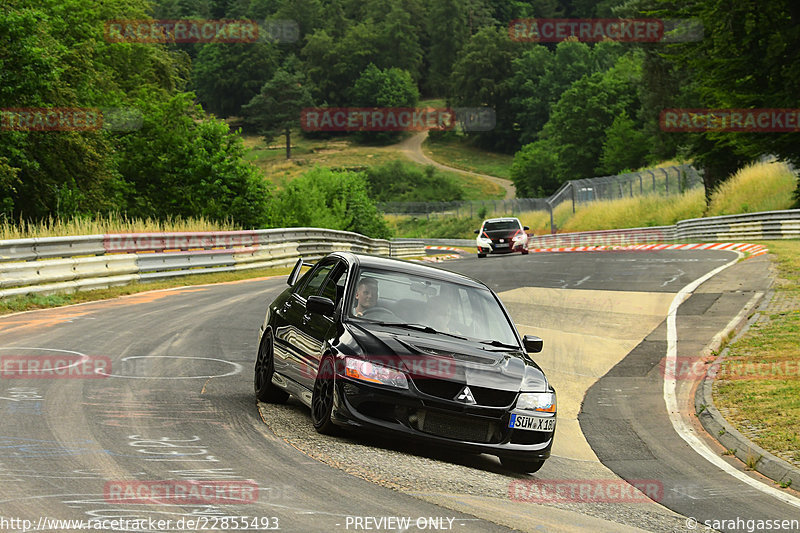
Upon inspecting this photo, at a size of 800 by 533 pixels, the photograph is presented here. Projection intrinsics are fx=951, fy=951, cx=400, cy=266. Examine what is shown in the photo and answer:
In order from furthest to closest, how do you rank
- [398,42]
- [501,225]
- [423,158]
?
[398,42] < [423,158] < [501,225]

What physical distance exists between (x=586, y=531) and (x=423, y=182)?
122 m

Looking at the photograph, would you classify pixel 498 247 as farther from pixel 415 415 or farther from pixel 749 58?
pixel 415 415

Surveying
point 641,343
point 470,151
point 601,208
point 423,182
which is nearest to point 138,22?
point 601,208

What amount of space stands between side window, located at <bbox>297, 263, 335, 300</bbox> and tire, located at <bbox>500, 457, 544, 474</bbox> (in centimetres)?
251

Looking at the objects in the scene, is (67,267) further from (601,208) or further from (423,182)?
(423,182)

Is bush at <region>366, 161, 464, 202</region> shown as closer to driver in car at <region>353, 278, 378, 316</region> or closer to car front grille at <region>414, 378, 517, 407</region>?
driver in car at <region>353, 278, 378, 316</region>

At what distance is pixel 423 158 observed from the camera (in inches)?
6014

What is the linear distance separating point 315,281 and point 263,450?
2.73m

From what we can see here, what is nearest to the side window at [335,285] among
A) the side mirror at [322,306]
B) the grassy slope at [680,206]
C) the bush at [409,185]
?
the side mirror at [322,306]

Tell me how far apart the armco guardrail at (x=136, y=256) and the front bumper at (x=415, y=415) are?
413 inches

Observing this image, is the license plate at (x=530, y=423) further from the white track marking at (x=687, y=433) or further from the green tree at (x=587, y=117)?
the green tree at (x=587, y=117)

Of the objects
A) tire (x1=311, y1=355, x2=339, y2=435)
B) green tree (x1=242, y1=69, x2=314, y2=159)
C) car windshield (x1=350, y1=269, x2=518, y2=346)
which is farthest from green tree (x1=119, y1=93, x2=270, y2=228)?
green tree (x1=242, y1=69, x2=314, y2=159)

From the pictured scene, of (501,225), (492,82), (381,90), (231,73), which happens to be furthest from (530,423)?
(231,73)

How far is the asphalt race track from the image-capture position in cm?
556
